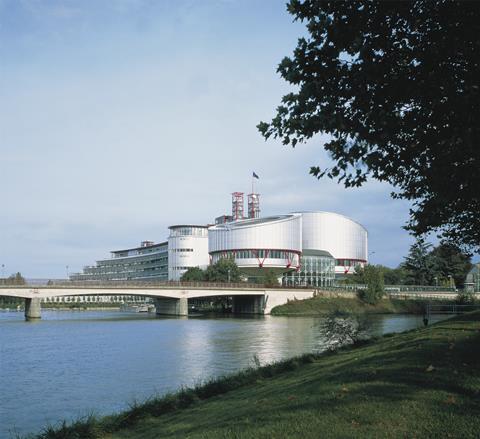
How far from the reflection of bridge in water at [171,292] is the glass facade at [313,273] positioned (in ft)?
110

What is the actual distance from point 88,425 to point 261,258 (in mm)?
139272

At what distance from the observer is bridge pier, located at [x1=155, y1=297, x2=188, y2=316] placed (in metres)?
105

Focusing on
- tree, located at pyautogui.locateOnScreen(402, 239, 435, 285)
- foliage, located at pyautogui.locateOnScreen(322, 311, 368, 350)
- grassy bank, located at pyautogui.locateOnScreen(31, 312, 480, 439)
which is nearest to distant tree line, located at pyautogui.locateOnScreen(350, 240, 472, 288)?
tree, located at pyautogui.locateOnScreen(402, 239, 435, 285)

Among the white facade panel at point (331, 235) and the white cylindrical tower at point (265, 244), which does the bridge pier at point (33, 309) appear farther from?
the white facade panel at point (331, 235)

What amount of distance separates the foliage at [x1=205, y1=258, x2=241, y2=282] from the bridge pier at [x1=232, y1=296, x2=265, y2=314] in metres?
5.53

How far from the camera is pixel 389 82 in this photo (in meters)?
10.8

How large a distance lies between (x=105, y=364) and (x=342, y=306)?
72832mm

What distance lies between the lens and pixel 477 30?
10078 mm

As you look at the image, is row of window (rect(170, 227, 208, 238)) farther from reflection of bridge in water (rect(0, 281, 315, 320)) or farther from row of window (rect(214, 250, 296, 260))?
reflection of bridge in water (rect(0, 281, 315, 320))

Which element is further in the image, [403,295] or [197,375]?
[403,295]

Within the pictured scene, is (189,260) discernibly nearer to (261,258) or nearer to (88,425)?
(261,258)

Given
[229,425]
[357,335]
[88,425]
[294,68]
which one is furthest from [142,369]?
[294,68]

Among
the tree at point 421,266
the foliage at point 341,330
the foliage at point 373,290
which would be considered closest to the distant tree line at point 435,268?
the tree at point 421,266

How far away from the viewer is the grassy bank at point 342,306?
105500 millimetres
